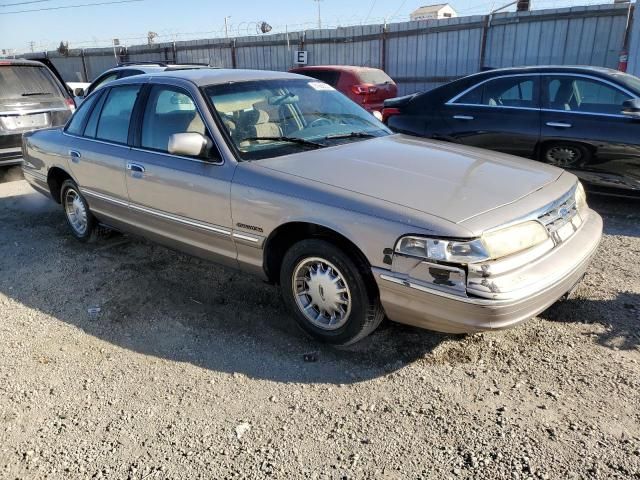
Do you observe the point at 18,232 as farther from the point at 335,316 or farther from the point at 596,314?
the point at 596,314

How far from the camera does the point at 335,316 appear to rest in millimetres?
3436

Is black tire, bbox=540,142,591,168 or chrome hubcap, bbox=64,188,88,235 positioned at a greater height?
black tire, bbox=540,142,591,168

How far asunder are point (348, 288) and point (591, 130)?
4008mm

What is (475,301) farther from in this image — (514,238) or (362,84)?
(362,84)

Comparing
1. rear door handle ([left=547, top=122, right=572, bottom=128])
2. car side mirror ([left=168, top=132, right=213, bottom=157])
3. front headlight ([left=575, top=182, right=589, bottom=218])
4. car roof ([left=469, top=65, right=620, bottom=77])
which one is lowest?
front headlight ([left=575, top=182, right=589, bottom=218])

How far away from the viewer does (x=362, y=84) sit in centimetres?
1161

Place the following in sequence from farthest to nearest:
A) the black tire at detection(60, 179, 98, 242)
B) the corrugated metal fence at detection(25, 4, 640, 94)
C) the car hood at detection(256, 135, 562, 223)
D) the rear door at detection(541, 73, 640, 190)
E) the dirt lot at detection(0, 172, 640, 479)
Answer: the corrugated metal fence at detection(25, 4, 640, 94) → the rear door at detection(541, 73, 640, 190) → the black tire at detection(60, 179, 98, 242) → the car hood at detection(256, 135, 562, 223) → the dirt lot at detection(0, 172, 640, 479)

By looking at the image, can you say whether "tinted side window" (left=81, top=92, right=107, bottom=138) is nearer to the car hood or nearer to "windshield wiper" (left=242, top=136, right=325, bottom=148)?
"windshield wiper" (left=242, top=136, right=325, bottom=148)

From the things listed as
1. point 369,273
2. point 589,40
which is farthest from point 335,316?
point 589,40

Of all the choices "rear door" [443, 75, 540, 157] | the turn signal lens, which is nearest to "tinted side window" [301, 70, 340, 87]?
"rear door" [443, 75, 540, 157]

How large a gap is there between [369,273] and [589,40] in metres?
12.3

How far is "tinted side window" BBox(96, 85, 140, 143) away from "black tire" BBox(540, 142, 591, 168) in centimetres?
433

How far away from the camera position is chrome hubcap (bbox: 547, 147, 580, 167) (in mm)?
5974

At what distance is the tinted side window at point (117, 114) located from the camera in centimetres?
461
